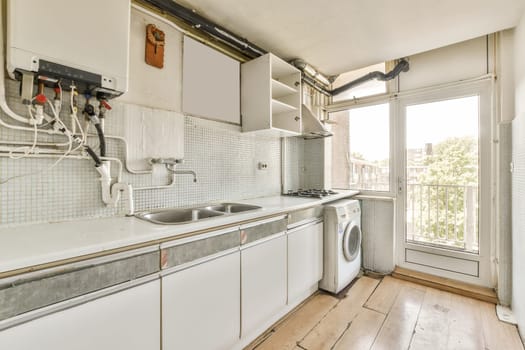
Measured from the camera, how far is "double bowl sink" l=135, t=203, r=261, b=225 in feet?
5.48

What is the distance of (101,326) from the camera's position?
0.96 m

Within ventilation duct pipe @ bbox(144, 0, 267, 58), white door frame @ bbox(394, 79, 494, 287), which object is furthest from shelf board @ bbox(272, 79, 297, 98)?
white door frame @ bbox(394, 79, 494, 287)

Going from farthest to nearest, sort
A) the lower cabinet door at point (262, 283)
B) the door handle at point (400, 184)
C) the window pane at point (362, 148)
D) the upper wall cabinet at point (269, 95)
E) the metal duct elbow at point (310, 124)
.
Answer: the window pane at point (362, 148)
the door handle at point (400, 184)
the metal duct elbow at point (310, 124)
the upper wall cabinet at point (269, 95)
the lower cabinet door at point (262, 283)

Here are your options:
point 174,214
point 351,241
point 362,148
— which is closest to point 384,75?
point 362,148

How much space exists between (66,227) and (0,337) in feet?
1.82

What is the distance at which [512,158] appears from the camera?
2102 mm

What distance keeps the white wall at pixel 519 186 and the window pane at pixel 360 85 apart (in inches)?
48.6

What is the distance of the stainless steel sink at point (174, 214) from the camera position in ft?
5.42

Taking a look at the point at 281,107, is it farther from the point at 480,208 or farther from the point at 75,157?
the point at 480,208

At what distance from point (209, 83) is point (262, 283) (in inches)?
70.5

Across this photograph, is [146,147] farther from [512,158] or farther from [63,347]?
[512,158]

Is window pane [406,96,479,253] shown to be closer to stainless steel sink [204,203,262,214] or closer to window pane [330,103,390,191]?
window pane [330,103,390,191]

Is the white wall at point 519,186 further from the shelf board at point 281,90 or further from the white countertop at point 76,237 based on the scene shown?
the white countertop at point 76,237

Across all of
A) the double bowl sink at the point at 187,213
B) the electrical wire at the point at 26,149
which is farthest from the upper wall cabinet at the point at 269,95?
the electrical wire at the point at 26,149
